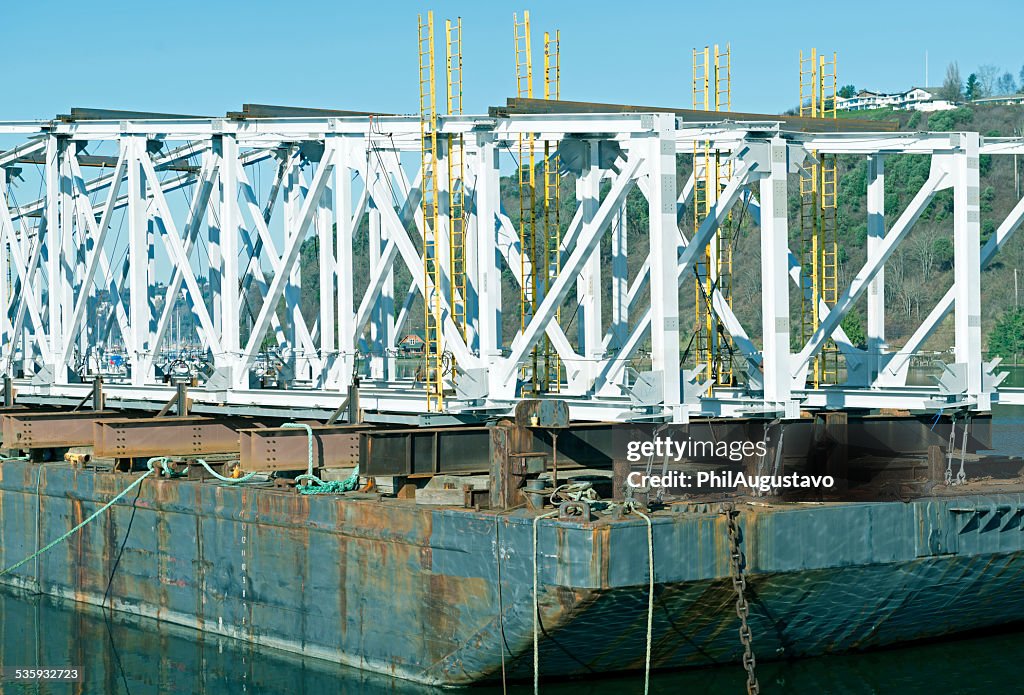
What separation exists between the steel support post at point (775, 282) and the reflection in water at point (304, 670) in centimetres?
461

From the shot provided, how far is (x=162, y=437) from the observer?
28.0 m

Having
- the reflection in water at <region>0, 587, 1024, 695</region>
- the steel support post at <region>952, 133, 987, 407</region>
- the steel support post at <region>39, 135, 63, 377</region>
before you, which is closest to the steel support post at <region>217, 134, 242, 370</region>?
the reflection in water at <region>0, 587, 1024, 695</region>

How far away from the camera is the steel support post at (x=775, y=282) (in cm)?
2289

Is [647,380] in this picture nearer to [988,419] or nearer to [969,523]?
[969,523]

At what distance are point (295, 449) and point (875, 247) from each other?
12681mm

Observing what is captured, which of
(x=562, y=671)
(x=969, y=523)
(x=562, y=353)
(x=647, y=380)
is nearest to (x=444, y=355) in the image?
(x=562, y=353)

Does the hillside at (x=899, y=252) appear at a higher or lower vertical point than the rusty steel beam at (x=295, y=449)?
higher

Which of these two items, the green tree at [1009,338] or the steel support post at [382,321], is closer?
the steel support post at [382,321]

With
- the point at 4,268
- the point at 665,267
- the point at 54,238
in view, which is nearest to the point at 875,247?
the point at 665,267

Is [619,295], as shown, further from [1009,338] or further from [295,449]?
[1009,338]

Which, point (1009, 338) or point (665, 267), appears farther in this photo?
point (1009, 338)

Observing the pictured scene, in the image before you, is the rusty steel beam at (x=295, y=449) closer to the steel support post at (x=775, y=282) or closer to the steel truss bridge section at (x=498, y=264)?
the steel truss bridge section at (x=498, y=264)

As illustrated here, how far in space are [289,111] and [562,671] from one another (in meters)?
15.2

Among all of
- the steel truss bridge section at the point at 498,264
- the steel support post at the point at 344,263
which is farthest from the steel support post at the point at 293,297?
the steel support post at the point at 344,263
